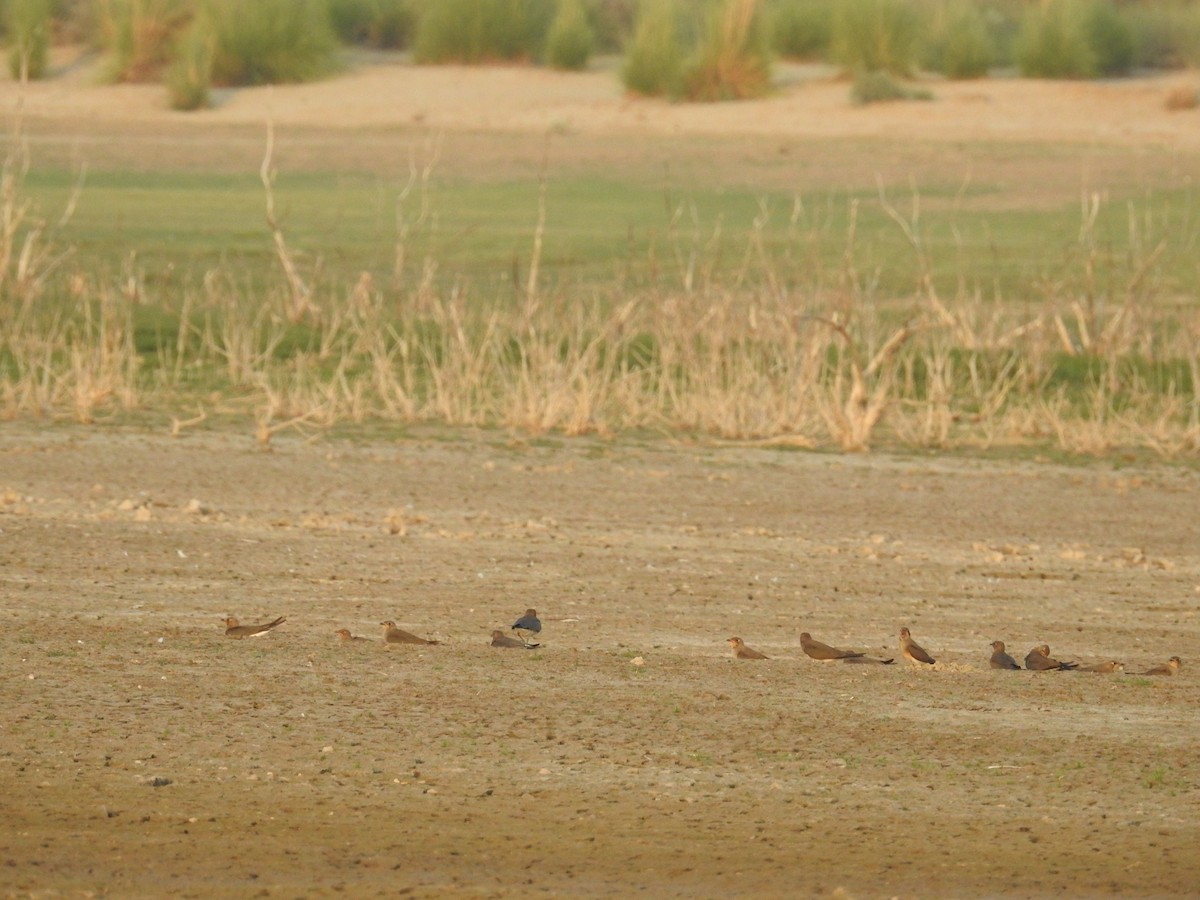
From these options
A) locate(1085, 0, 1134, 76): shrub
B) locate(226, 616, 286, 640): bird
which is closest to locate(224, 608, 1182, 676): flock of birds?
locate(226, 616, 286, 640): bird

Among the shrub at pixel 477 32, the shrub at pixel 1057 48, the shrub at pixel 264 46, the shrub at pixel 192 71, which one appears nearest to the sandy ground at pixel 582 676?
the shrub at pixel 192 71

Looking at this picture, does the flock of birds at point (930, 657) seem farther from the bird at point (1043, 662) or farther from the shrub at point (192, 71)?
the shrub at point (192, 71)

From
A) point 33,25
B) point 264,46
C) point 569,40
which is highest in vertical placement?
point 569,40

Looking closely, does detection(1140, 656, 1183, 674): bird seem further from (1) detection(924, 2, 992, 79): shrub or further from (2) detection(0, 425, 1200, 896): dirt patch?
(1) detection(924, 2, 992, 79): shrub

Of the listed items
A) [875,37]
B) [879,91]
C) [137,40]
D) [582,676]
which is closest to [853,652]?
[582,676]

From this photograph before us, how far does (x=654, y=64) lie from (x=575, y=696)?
30452 mm

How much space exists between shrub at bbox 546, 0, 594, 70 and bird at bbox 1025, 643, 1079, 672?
3300cm

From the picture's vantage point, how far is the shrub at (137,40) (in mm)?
36656

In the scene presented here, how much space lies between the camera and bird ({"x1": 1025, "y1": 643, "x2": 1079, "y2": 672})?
6.96m

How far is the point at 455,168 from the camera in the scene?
29.1 metres

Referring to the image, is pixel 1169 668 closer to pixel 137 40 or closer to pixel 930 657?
pixel 930 657

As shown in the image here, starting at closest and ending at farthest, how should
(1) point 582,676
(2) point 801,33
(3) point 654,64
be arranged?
(1) point 582,676, (3) point 654,64, (2) point 801,33

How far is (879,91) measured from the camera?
34.3 meters

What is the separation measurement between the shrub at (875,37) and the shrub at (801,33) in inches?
49.6
